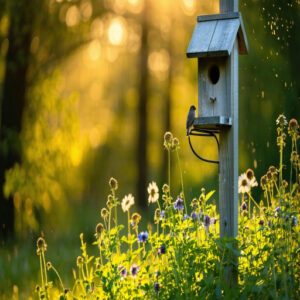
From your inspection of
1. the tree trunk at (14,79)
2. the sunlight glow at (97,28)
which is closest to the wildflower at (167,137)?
the tree trunk at (14,79)

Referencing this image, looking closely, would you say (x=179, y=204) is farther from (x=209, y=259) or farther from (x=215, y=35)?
(x=215, y=35)

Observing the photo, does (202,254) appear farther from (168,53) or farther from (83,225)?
(168,53)

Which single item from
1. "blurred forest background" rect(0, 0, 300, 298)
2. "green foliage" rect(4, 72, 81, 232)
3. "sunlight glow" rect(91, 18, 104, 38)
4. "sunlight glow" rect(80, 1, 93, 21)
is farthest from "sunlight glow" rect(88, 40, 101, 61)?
"green foliage" rect(4, 72, 81, 232)

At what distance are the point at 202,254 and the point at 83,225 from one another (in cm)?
983

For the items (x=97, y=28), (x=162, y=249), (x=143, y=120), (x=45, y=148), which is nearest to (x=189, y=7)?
(x=143, y=120)

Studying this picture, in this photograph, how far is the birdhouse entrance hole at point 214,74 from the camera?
14.9ft

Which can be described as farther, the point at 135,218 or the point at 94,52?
the point at 94,52

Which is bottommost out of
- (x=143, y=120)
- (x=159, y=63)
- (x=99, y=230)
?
(x=99, y=230)

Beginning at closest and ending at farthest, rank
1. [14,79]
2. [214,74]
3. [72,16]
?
1. [214,74]
2. [14,79]
3. [72,16]

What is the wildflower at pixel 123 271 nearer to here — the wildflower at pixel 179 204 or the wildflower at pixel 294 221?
the wildflower at pixel 179 204

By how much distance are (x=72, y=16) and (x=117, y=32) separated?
3.70 metres

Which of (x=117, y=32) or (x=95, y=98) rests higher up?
(x=117, y=32)

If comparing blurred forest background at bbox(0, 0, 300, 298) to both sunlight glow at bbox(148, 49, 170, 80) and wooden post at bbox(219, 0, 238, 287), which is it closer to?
sunlight glow at bbox(148, 49, 170, 80)

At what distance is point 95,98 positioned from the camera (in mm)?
16750
